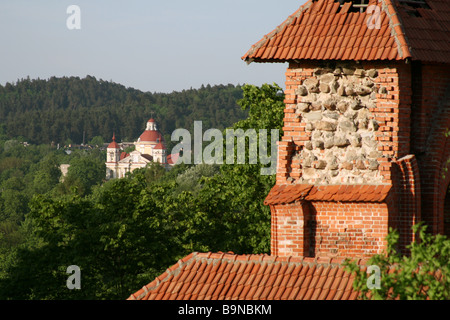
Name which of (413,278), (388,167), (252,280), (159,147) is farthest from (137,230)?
(159,147)

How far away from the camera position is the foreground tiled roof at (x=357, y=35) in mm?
11547

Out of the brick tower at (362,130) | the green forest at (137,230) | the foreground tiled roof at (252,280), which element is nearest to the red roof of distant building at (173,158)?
the green forest at (137,230)

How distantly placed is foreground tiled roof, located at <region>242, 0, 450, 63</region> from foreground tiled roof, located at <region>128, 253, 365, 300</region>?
282cm

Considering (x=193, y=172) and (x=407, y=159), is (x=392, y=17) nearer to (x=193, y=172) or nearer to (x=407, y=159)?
(x=407, y=159)

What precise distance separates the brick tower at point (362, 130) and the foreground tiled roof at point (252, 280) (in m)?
→ 1.10

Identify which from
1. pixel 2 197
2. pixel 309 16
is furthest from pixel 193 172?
pixel 309 16

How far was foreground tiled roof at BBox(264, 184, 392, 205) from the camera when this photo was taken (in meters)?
11.4

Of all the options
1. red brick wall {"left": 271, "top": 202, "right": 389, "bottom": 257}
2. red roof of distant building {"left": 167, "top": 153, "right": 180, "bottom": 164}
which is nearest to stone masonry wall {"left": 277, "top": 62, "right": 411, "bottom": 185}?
red brick wall {"left": 271, "top": 202, "right": 389, "bottom": 257}

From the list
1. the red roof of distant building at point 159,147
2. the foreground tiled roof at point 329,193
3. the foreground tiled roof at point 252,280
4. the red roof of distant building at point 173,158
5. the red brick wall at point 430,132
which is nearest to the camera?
the foreground tiled roof at point 252,280

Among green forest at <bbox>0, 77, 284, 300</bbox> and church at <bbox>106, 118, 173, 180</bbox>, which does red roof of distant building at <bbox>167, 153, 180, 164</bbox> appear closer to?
church at <bbox>106, 118, 173, 180</bbox>

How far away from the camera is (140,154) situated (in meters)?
187

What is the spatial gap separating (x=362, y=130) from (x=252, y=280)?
256 centimetres

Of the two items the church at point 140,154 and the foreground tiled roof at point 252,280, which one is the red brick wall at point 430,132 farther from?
the church at point 140,154

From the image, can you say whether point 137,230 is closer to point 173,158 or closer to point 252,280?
point 252,280
